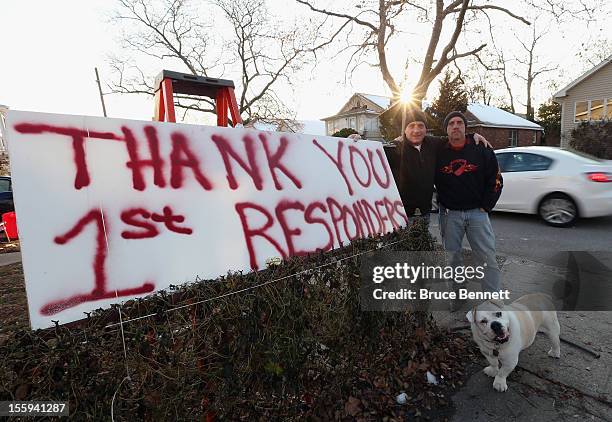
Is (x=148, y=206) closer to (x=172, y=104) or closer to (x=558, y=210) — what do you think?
(x=172, y=104)

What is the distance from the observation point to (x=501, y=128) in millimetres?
23812

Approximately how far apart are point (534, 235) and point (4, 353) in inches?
277

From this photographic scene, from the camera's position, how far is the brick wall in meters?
23.2

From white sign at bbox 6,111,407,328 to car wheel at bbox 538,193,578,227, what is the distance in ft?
19.9

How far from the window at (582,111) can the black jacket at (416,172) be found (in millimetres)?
21835

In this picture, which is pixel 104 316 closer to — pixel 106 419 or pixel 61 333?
pixel 61 333

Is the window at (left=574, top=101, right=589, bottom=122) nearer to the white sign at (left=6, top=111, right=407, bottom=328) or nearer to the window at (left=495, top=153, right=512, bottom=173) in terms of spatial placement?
the window at (left=495, top=153, right=512, bottom=173)

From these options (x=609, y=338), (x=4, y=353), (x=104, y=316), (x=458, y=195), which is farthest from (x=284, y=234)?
(x=609, y=338)

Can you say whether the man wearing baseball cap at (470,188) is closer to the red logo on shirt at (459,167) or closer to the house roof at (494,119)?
the red logo on shirt at (459,167)

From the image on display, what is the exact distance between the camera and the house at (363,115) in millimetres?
35469

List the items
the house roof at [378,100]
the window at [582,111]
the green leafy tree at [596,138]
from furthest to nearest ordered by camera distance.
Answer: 1. the house roof at [378,100]
2. the window at [582,111]
3. the green leafy tree at [596,138]

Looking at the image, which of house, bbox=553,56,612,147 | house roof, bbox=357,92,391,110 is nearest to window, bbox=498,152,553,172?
house, bbox=553,56,612,147

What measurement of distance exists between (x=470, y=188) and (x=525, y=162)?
5.23m

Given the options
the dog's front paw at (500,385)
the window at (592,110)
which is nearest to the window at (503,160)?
the dog's front paw at (500,385)
